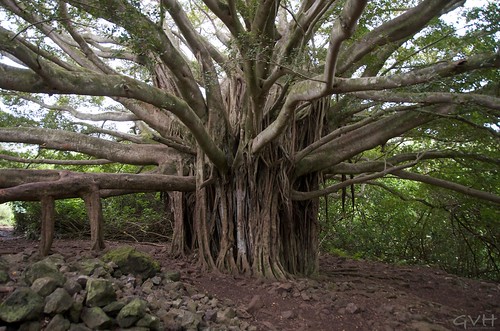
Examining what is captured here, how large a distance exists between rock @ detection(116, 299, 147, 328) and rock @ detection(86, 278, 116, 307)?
0.18 meters

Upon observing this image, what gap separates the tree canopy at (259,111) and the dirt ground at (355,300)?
456mm

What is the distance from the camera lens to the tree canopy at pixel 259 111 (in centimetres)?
353

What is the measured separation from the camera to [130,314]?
9.81 feet

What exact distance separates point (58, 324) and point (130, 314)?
501 millimetres

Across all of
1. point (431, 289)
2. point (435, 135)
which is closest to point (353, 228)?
point (431, 289)

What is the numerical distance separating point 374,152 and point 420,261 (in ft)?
8.43

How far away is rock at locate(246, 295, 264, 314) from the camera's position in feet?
13.2

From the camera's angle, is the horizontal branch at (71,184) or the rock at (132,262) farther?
the horizontal branch at (71,184)

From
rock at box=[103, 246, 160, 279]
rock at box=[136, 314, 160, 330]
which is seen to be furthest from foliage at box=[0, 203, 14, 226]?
rock at box=[136, 314, 160, 330]

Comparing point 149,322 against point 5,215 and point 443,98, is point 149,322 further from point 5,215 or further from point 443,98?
point 5,215

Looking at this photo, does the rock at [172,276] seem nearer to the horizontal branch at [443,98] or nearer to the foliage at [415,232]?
the horizontal branch at [443,98]

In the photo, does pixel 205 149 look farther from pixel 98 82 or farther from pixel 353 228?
pixel 353 228

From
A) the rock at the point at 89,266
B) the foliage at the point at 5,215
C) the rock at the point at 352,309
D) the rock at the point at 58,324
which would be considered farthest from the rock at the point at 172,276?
the foliage at the point at 5,215

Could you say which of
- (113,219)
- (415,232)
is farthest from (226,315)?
(415,232)
